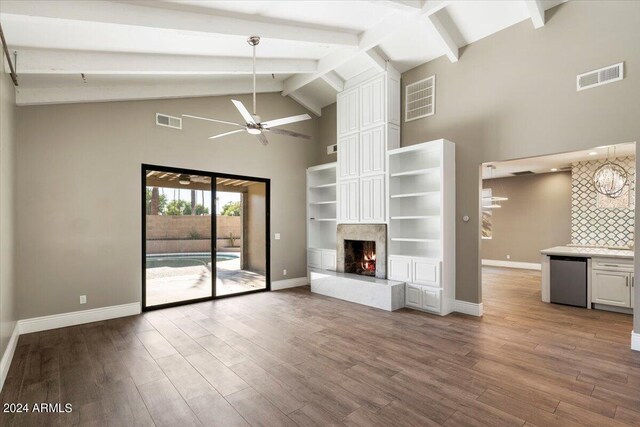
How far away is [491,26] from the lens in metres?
4.72

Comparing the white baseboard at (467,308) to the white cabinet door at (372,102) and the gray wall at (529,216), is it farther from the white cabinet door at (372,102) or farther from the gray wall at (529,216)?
the gray wall at (529,216)

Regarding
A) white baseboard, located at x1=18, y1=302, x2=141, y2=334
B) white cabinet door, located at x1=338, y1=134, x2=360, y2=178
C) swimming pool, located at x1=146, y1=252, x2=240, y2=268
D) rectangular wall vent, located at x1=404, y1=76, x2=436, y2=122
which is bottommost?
white baseboard, located at x1=18, y1=302, x2=141, y2=334

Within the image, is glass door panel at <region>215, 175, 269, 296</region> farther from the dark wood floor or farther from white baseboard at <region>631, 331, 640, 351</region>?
white baseboard at <region>631, 331, 640, 351</region>

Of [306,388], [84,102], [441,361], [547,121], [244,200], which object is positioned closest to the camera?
[306,388]

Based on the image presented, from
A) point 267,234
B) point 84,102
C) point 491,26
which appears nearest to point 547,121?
point 491,26

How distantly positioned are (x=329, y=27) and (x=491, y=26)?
238 centimetres

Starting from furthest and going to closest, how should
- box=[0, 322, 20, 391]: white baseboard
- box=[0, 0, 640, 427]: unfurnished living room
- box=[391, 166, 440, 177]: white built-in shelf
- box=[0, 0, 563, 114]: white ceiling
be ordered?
box=[391, 166, 440, 177]: white built-in shelf → box=[0, 0, 563, 114]: white ceiling → box=[0, 322, 20, 391]: white baseboard → box=[0, 0, 640, 427]: unfurnished living room

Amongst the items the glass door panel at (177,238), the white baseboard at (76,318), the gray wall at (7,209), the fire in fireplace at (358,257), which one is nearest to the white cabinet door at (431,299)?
the fire in fireplace at (358,257)

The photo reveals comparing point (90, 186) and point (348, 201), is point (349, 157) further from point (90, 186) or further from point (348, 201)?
point (90, 186)

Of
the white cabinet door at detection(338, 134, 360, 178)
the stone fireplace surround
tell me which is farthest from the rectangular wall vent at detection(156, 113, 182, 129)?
the stone fireplace surround

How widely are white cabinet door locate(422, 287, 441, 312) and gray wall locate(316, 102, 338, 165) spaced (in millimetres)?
3567

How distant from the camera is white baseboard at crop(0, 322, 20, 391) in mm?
2934

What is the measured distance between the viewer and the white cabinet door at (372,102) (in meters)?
5.79

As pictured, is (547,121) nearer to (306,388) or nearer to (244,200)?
(306,388)
